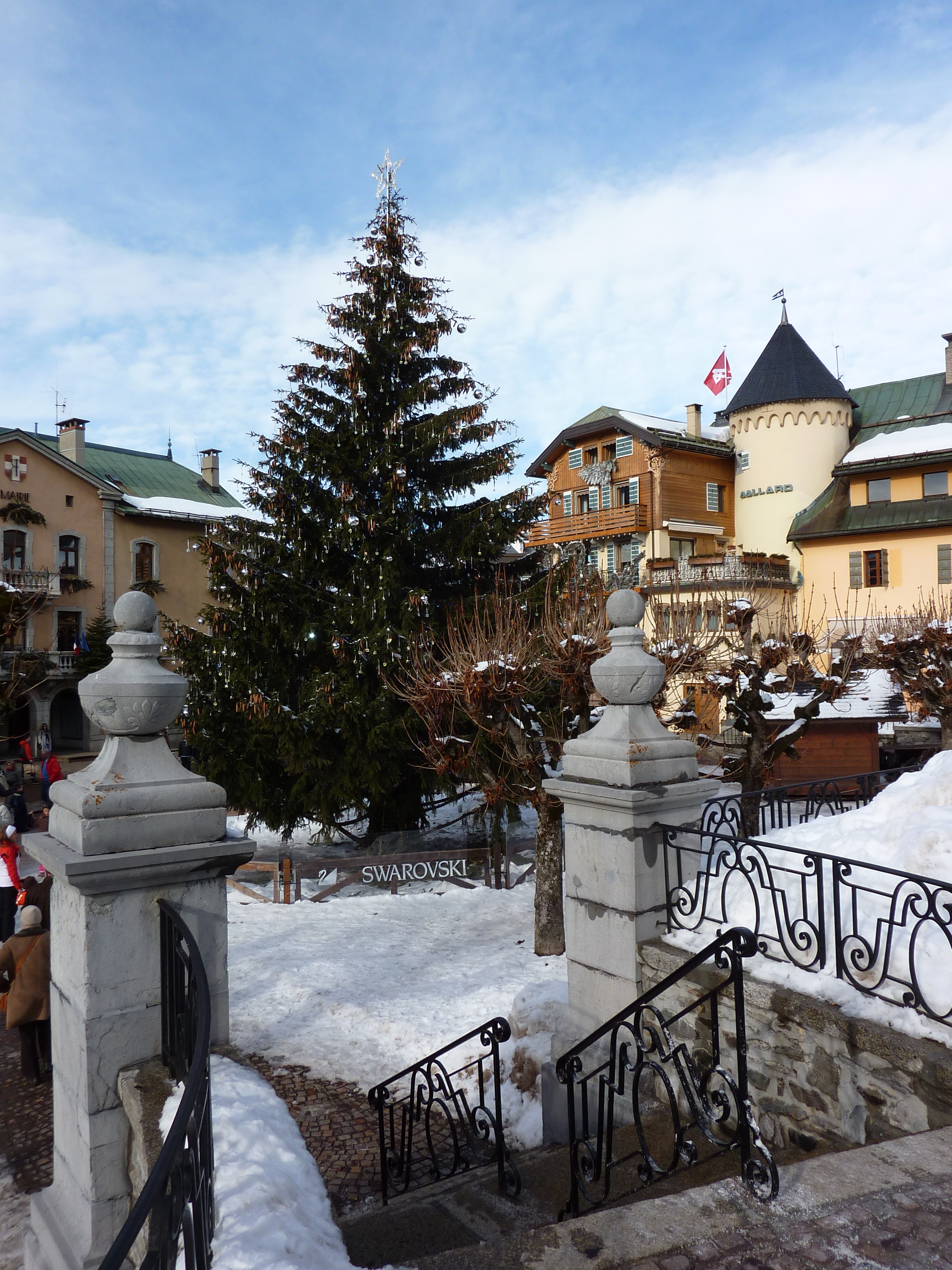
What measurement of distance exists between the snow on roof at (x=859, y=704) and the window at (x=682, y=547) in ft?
44.0

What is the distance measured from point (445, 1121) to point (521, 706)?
525cm

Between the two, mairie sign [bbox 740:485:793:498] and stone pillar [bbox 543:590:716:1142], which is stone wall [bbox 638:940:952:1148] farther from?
mairie sign [bbox 740:485:793:498]

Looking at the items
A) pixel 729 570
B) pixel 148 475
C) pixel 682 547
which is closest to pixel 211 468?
pixel 148 475

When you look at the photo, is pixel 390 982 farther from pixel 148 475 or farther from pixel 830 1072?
pixel 148 475

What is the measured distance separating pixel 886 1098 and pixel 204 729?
12002 mm

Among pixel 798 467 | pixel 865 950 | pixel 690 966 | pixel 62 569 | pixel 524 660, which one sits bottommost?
pixel 865 950

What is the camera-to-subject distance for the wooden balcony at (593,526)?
1345 inches

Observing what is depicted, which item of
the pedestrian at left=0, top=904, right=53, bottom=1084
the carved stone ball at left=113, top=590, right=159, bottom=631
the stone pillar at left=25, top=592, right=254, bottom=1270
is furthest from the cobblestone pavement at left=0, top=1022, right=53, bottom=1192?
the carved stone ball at left=113, top=590, right=159, bottom=631

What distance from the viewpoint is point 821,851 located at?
234 inches

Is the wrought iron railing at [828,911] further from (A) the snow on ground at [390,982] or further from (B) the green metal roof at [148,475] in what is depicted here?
(B) the green metal roof at [148,475]

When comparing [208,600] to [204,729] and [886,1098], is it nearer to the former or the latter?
[204,729]

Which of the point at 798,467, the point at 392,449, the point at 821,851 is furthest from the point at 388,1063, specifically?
the point at 798,467

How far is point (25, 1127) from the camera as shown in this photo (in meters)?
7.08

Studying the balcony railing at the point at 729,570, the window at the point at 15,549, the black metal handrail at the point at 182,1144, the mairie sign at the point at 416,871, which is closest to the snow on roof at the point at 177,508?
the window at the point at 15,549
